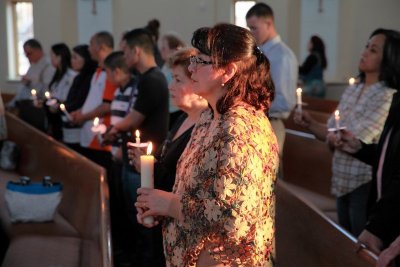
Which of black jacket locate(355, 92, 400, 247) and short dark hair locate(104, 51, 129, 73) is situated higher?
short dark hair locate(104, 51, 129, 73)

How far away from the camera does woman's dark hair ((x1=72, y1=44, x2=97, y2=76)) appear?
5.82m

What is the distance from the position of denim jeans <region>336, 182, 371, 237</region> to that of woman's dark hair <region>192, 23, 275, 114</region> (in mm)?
1594

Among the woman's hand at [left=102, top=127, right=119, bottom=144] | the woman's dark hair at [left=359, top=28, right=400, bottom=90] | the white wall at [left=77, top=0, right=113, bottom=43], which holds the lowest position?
the woman's hand at [left=102, top=127, right=119, bottom=144]

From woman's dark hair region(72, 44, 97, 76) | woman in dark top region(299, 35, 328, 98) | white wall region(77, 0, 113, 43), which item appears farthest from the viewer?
white wall region(77, 0, 113, 43)

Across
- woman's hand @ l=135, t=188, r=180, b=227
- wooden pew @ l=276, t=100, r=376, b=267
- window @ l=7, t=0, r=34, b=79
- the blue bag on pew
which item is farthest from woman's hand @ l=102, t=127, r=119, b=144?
window @ l=7, t=0, r=34, b=79

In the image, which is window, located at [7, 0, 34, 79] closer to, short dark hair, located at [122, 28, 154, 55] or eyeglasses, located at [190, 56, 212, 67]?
short dark hair, located at [122, 28, 154, 55]

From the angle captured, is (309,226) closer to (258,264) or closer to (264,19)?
(258,264)

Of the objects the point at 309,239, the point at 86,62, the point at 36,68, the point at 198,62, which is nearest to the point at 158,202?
the point at 198,62

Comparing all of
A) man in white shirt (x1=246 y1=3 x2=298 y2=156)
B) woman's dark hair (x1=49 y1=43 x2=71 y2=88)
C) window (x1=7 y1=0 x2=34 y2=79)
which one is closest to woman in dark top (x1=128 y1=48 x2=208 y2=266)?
man in white shirt (x1=246 y1=3 x2=298 y2=156)

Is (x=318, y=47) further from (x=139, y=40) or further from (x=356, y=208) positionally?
(x=356, y=208)

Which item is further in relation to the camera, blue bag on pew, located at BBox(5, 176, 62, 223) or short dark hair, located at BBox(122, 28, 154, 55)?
short dark hair, located at BBox(122, 28, 154, 55)

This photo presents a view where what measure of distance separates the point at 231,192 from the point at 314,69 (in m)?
→ 8.32

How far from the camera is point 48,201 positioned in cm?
410

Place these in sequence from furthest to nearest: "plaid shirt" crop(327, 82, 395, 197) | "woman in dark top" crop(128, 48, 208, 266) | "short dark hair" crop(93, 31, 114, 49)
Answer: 1. "short dark hair" crop(93, 31, 114, 49)
2. "plaid shirt" crop(327, 82, 395, 197)
3. "woman in dark top" crop(128, 48, 208, 266)
